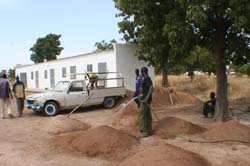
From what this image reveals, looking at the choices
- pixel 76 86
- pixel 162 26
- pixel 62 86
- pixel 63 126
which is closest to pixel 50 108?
pixel 62 86

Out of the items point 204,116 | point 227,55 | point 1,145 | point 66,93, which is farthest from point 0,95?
point 227,55

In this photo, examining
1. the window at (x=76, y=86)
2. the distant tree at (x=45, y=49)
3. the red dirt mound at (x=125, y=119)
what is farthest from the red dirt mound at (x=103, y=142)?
the distant tree at (x=45, y=49)

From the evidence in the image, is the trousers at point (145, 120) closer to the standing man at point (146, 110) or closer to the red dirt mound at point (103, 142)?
the standing man at point (146, 110)

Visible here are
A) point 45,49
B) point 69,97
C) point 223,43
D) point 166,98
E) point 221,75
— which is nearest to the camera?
point 223,43

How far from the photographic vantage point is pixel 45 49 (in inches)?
2361

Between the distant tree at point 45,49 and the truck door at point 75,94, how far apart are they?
152 ft

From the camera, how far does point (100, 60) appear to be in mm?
23594

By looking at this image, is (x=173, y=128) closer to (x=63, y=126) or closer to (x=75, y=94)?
(x=63, y=126)

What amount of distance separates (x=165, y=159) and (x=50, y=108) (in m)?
9.48

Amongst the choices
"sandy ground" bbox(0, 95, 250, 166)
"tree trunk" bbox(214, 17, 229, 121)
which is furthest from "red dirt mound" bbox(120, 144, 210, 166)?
"tree trunk" bbox(214, 17, 229, 121)

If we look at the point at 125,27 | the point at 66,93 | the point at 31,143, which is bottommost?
the point at 31,143

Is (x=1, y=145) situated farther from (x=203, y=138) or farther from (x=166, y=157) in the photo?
(x=203, y=138)

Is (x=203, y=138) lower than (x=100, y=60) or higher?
lower

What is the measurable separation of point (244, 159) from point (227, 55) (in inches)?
261
